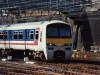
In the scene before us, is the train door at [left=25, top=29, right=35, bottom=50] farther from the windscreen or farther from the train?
the windscreen

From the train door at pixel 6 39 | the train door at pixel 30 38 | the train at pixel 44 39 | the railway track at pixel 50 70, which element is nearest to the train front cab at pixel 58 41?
the train at pixel 44 39

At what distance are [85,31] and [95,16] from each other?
2.32 metres

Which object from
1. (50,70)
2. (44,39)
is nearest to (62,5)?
(44,39)

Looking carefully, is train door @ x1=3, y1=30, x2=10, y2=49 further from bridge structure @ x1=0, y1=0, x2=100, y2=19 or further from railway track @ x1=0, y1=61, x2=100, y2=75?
railway track @ x1=0, y1=61, x2=100, y2=75

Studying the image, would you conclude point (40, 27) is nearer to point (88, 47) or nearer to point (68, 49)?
point (68, 49)

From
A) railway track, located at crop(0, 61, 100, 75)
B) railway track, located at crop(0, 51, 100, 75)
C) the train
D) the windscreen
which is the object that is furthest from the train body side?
railway track, located at crop(0, 61, 100, 75)

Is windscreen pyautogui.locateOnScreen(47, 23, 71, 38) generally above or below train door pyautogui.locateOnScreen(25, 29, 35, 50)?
above

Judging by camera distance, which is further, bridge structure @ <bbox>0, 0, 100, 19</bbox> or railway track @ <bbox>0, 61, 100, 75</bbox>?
bridge structure @ <bbox>0, 0, 100, 19</bbox>

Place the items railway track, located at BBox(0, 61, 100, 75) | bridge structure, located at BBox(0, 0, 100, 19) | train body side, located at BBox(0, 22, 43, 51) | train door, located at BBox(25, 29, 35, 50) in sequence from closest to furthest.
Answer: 1. railway track, located at BBox(0, 61, 100, 75)
2. train body side, located at BBox(0, 22, 43, 51)
3. train door, located at BBox(25, 29, 35, 50)
4. bridge structure, located at BBox(0, 0, 100, 19)

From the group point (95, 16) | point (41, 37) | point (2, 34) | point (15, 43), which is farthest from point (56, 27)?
point (95, 16)

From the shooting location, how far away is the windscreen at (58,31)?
1730 cm

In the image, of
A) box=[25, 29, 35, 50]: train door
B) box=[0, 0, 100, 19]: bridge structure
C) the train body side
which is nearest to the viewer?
the train body side

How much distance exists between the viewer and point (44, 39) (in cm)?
1711

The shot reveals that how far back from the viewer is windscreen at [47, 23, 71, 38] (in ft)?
56.7
